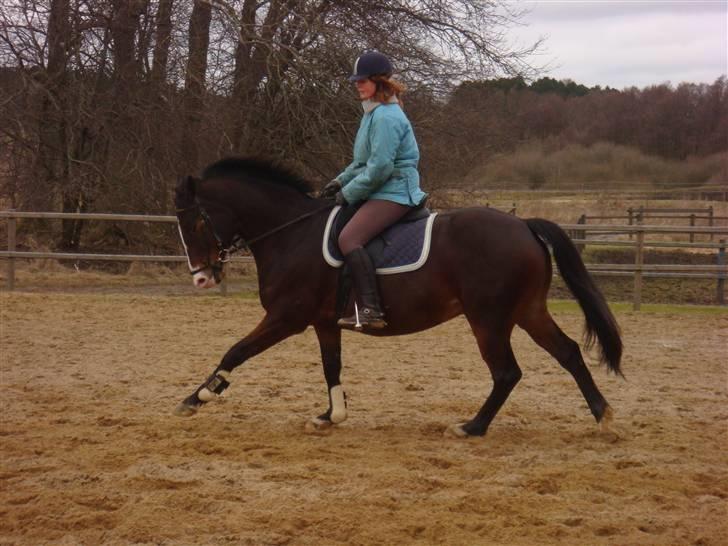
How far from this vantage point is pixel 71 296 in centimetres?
1306

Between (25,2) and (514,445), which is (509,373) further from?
(25,2)

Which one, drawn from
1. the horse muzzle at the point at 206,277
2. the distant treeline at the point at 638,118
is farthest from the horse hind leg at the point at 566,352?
the distant treeline at the point at 638,118

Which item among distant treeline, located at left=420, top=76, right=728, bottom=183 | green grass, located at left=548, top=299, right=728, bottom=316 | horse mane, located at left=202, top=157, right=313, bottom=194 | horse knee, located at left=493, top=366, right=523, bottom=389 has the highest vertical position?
distant treeline, located at left=420, top=76, right=728, bottom=183

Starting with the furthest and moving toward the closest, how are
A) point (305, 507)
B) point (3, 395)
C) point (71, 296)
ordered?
point (71, 296), point (3, 395), point (305, 507)

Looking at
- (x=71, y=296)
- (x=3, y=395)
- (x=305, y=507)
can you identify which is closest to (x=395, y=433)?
(x=305, y=507)

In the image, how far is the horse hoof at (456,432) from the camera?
18.6 ft

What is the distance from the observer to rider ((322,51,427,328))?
562 centimetres

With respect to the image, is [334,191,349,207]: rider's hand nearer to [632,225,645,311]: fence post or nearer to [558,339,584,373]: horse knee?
[558,339,584,373]: horse knee

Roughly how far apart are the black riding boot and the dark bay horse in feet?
0.44

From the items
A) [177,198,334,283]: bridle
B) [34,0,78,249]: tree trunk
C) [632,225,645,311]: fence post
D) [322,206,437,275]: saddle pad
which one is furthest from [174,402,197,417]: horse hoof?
[34,0,78,249]: tree trunk

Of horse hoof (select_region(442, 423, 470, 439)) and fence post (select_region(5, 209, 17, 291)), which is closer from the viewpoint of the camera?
horse hoof (select_region(442, 423, 470, 439))

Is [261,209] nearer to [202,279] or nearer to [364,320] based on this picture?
[202,279]

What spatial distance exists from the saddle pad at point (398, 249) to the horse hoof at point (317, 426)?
42.9 inches

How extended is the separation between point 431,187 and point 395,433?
11.7m
